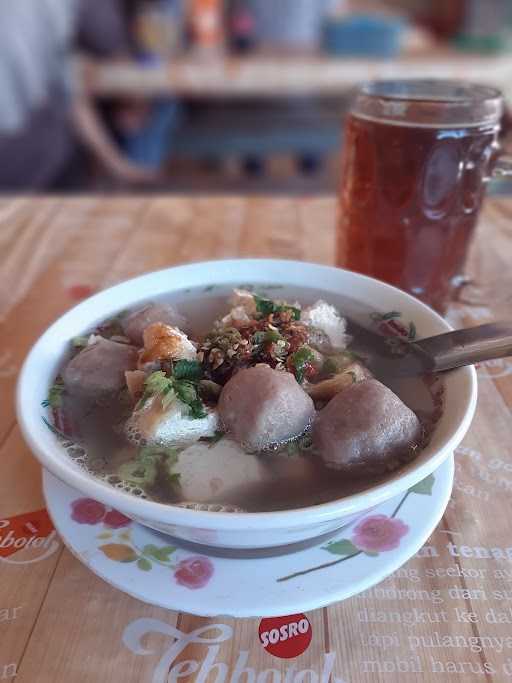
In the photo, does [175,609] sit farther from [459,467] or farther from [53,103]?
[53,103]

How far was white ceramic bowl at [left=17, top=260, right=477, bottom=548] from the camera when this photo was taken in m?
0.55

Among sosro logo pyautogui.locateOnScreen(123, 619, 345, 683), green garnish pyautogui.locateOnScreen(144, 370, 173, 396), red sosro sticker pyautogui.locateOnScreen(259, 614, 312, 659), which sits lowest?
red sosro sticker pyautogui.locateOnScreen(259, 614, 312, 659)

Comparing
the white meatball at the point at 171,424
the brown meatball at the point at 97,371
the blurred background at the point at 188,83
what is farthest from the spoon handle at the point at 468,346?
the blurred background at the point at 188,83

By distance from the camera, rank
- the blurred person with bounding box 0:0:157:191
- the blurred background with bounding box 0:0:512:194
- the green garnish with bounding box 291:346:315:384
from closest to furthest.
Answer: the green garnish with bounding box 291:346:315:384 → the blurred person with bounding box 0:0:157:191 → the blurred background with bounding box 0:0:512:194

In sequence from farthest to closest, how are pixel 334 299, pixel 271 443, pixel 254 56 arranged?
1. pixel 254 56
2. pixel 334 299
3. pixel 271 443

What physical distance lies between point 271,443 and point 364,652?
256 mm

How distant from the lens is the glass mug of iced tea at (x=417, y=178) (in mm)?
1049

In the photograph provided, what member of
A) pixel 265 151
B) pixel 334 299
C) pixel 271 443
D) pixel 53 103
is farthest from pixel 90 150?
pixel 271 443

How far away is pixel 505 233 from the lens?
162 cm

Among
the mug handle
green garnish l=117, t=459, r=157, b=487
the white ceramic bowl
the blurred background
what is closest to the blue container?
the blurred background

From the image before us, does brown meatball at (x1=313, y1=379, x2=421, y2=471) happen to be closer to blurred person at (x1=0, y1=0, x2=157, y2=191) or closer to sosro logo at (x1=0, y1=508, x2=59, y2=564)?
sosro logo at (x1=0, y1=508, x2=59, y2=564)

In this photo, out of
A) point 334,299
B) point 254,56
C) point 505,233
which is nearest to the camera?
point 334,299

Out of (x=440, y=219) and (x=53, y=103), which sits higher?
(x=440, y=219)

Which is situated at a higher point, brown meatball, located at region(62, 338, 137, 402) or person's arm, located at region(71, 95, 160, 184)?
brown meatball, located at region(62, 338, 137, 402)
